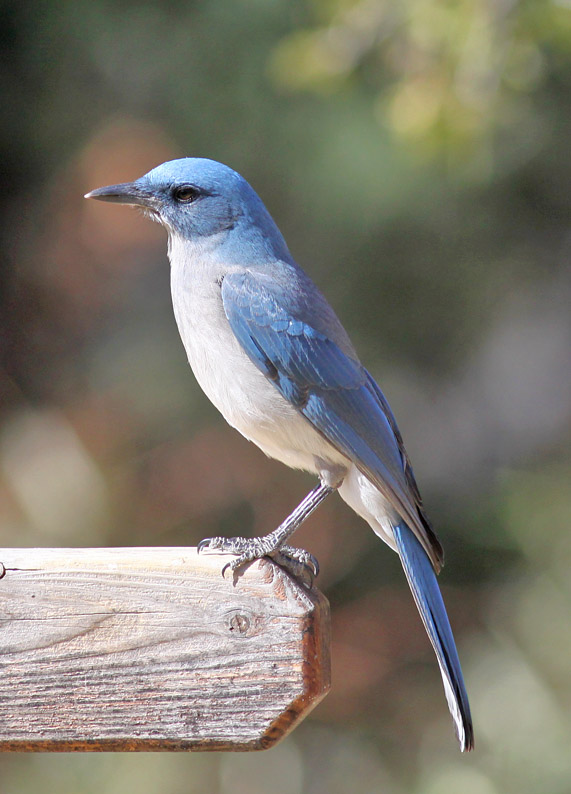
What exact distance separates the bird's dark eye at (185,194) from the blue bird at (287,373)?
0.07 feet

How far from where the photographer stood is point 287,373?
3.20 metres

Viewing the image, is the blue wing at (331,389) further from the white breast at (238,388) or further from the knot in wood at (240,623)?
the knot in wood at (240,623)

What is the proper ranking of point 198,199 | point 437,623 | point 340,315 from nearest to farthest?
point 437,623 < point 198,199 < point 340,315

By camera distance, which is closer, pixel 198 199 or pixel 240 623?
pixel 240 623

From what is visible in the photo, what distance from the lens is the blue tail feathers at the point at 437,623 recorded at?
8.69ft

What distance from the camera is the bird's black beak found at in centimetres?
349

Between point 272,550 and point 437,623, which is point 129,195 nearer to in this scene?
point 272,550

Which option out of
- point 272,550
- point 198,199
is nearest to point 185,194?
point 198,199

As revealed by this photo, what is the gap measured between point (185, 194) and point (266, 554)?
1529mm

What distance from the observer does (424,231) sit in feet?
19.1

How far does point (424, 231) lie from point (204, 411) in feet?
4.96

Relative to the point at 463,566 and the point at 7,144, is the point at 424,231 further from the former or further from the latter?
the point at 7,144

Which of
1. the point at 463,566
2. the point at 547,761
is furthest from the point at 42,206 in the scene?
the point at 547,761

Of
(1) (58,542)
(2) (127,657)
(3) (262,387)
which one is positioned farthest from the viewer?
(1) (58,542)
